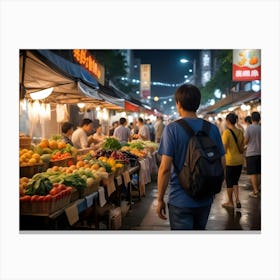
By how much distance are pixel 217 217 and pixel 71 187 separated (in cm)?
384

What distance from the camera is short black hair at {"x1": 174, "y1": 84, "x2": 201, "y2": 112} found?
382 centimetres

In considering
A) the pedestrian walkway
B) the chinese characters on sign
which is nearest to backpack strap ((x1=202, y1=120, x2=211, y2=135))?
the pedestrian walkway

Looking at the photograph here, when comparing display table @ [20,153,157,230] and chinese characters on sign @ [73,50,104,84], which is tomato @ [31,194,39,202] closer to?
display table @ [20,153,157,230]

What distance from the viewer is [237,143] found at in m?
8.66

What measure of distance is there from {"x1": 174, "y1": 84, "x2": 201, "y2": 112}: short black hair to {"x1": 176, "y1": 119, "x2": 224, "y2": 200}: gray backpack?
0.58ft

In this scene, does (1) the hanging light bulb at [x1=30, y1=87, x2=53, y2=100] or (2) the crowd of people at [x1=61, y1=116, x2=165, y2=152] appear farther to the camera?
(2) the crowd of people at [x1=61, y1=116, x2=165, y2=152]

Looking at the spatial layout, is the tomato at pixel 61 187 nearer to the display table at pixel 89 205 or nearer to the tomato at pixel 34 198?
the display table at pixel 89 205

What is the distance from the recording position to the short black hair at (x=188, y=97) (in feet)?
12.5

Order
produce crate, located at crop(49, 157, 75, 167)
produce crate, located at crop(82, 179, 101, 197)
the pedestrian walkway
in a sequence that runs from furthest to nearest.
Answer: the pedestrian walkway, produce crate, located at crop(49, 157, 75, 167), produce crate, located at crop(82, 179, 101, 197)

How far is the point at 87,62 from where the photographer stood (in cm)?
1537
